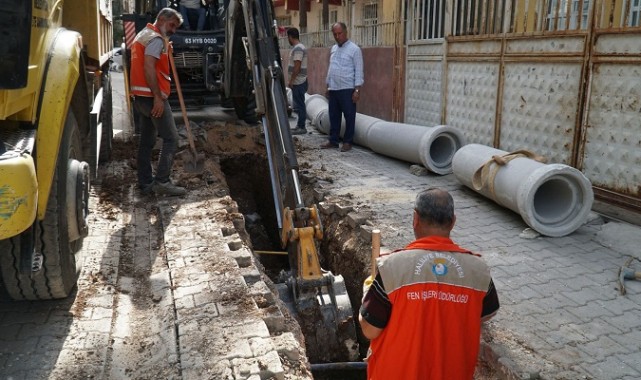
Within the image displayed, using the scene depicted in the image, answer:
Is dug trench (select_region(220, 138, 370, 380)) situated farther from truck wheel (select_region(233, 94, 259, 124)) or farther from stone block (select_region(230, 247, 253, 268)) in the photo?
truck wheel (select_region(233, 94, 259, 124))

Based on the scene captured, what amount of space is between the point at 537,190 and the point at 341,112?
14.8ft

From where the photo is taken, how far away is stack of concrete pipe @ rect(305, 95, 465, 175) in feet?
26.2

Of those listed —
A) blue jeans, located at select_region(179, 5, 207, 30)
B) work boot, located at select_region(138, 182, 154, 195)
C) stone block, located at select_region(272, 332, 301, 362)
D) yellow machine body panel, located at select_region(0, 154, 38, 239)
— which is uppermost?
blue jeans, located at select_region(179, 5, 207, 30)

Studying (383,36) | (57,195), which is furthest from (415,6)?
(57,195)

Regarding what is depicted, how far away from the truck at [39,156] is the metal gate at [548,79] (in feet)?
16.7

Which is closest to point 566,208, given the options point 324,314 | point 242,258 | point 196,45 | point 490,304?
point 324,314

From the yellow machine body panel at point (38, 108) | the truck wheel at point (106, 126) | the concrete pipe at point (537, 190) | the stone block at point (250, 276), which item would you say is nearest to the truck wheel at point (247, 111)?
the truck wheel at point (106, 126)

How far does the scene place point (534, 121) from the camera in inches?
282

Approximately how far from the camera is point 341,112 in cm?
983

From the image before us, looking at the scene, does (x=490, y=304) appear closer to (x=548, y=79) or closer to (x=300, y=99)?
(x=548, y=79)

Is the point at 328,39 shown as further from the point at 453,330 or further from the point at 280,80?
the point at 453,330

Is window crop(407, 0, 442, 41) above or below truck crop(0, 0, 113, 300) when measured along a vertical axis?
above

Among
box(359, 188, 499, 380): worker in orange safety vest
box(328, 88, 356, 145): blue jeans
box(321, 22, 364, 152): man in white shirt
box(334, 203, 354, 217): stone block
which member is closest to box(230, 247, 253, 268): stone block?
box(334, 203, 354, 217): stone block

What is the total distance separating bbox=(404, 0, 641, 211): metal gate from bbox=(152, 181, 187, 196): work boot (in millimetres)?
4422
